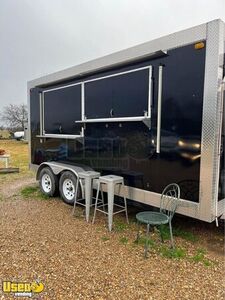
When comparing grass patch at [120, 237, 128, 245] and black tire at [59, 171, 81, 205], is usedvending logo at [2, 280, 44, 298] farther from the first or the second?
black tire at [59, 171, 81, 205]

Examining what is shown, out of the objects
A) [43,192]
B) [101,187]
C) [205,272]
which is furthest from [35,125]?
[205,272]

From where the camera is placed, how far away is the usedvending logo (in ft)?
7.61

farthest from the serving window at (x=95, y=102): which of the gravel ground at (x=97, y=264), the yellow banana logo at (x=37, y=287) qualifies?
the yellow banana logo at (x=37, y=287)

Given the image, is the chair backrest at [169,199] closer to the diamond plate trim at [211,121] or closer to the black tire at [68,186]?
the diamond plate trim at [211,121]

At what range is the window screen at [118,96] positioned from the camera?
3584 millimetres

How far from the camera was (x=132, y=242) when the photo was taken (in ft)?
11.0

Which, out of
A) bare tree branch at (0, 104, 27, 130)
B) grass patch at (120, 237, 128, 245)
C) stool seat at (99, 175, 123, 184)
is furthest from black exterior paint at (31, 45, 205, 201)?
bare tree branch at (0, 104, 27, 130)

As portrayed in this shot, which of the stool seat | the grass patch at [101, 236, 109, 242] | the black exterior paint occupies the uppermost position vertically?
the black exterior paint

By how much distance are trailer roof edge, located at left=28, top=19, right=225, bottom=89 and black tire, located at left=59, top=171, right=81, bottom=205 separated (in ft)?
6.25

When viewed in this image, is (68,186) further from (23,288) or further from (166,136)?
(23,288)

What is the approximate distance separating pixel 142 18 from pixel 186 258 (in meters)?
6.52

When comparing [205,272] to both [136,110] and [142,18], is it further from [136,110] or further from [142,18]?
[142,18]

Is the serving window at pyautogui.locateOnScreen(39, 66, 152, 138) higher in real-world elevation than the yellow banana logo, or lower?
higher

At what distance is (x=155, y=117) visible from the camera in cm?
343
